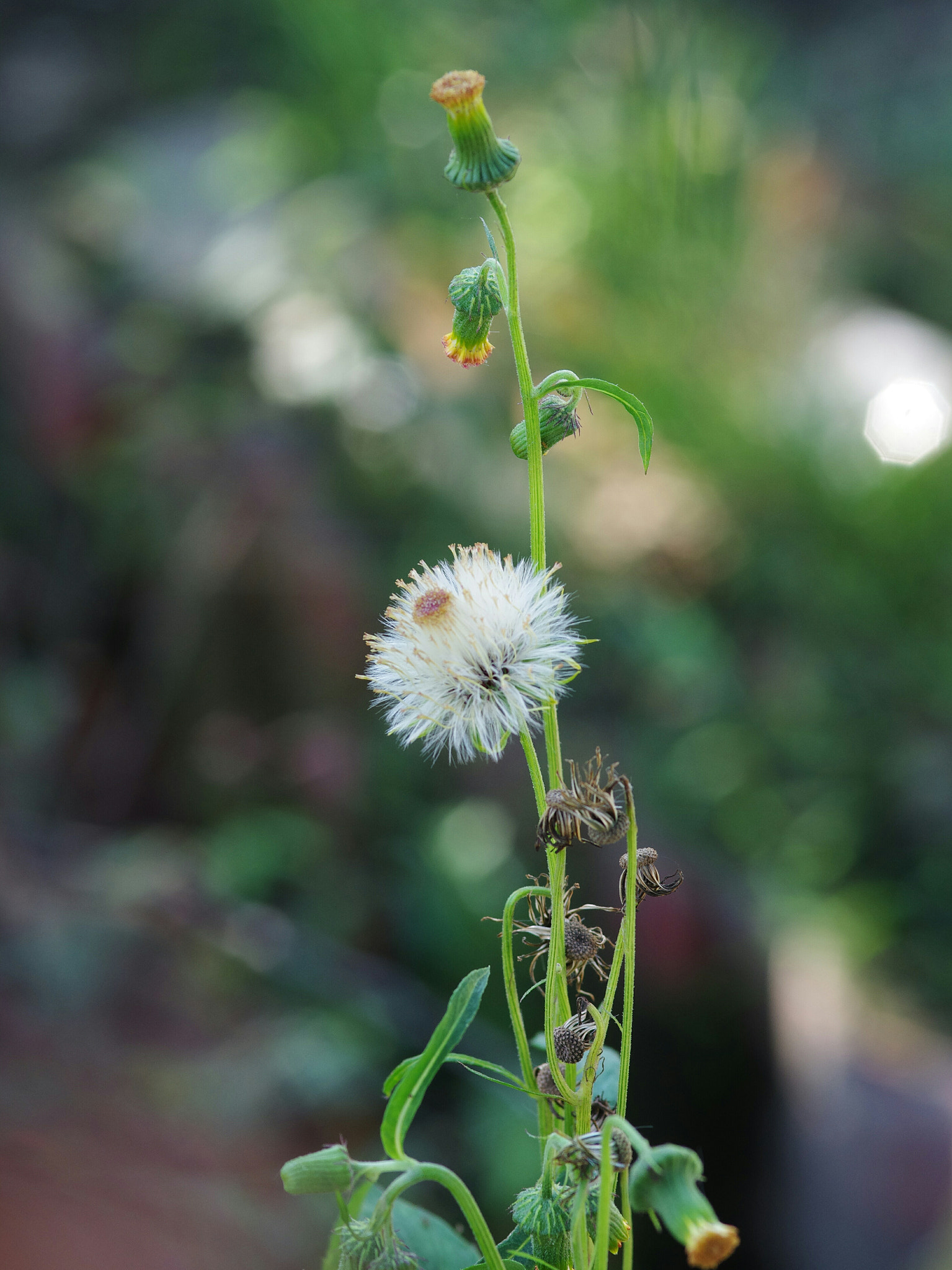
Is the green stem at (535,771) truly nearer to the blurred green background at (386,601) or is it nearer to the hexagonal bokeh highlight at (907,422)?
the blurred green background at (386,601)

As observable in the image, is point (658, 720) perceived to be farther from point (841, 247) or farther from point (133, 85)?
point (133, 85)

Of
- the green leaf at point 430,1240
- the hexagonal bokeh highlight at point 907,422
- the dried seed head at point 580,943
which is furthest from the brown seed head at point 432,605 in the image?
the hexagonal bokeh highlight at point 907,422

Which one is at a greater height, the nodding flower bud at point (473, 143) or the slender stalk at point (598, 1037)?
the nodding flower bud at point (473, 143)

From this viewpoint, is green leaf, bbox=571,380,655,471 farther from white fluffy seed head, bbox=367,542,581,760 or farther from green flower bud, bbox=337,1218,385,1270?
green flower bud, bbox=337,1218,385,1270

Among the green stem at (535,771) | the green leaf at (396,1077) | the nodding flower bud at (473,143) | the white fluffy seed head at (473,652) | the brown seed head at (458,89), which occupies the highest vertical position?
the brown seed head at (458,89)

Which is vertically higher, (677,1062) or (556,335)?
(556,335)

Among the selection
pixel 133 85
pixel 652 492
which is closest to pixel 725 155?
pixel 652 492

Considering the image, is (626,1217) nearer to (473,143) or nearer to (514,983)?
(514,983)
